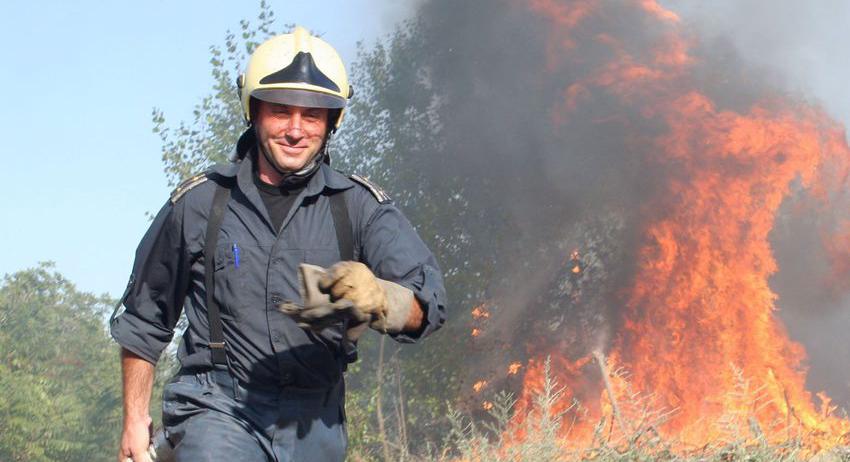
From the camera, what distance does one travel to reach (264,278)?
4.06 metres

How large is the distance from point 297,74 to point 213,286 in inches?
34.1

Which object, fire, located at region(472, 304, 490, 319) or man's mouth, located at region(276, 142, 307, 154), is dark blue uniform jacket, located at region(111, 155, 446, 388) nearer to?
man's mouth, located at region(276, 142, 307, 154)

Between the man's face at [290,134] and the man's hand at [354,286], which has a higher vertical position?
the man's face at [290,134]

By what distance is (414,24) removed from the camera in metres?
23.2

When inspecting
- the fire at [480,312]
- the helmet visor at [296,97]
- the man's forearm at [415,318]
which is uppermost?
the helmet visor at [296,97]

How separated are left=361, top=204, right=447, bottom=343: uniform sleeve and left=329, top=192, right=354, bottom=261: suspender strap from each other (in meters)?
0.05

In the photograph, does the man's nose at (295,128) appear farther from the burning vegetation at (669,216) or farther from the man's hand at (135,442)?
the burning vegetation at (669,216)

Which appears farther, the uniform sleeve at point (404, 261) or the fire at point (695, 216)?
the fire at point (695, 216)

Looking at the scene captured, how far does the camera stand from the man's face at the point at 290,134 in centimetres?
425

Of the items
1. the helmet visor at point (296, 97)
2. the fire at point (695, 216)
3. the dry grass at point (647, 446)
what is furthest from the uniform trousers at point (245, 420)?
the fire at point (695, 216)

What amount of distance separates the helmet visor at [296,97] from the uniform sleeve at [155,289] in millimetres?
528

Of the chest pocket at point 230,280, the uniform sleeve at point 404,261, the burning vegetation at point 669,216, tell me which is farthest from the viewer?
the burning vegetation at point 669,216

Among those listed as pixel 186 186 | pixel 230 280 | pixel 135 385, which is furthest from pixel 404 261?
pixel 135 385

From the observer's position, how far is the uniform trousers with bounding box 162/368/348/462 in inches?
155
